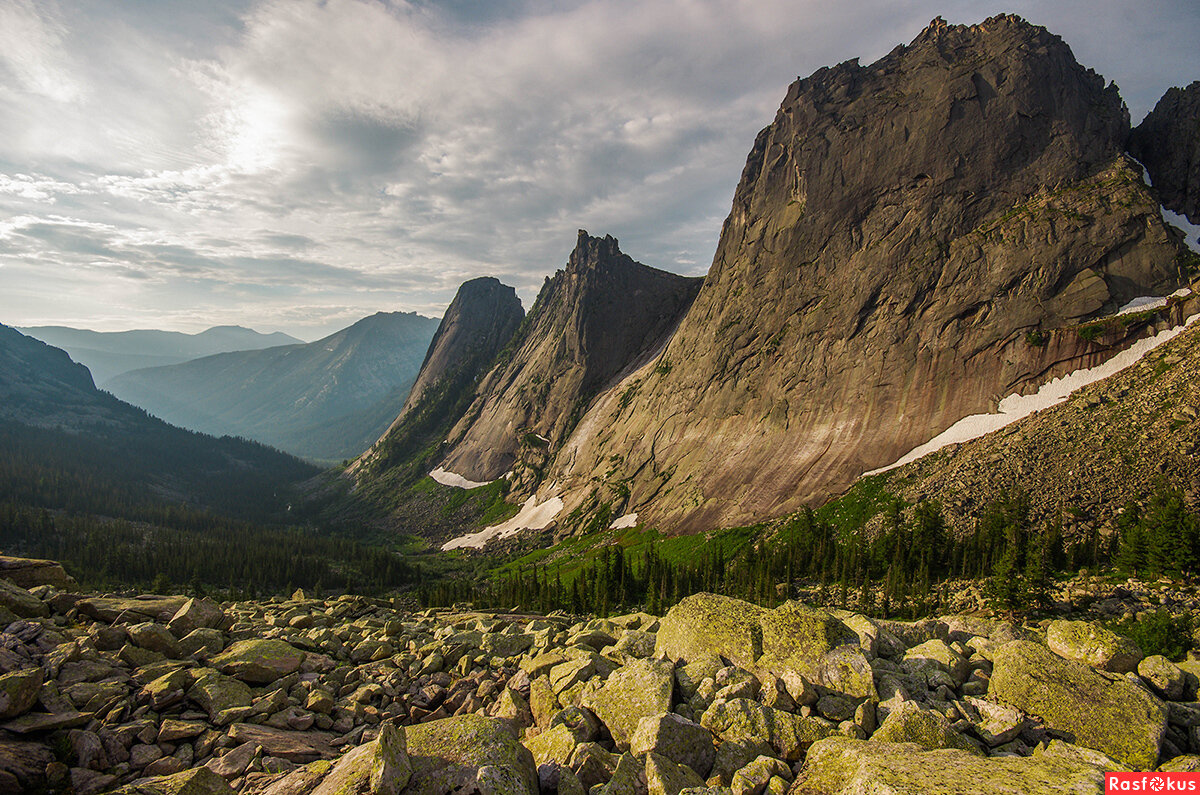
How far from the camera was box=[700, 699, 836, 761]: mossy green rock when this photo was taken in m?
11.0

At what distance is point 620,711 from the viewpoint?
12648 mm

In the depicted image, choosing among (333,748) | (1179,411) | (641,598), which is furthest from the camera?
(641,598)

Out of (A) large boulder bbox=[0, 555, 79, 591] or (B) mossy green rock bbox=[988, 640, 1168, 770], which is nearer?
(B) mossy green rock bbox=[988, 640, 1168, 770]

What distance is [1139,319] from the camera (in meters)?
64.6

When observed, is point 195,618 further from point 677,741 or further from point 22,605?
point 677,741

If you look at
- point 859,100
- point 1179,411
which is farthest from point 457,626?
point 859,100

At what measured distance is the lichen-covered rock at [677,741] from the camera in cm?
1067

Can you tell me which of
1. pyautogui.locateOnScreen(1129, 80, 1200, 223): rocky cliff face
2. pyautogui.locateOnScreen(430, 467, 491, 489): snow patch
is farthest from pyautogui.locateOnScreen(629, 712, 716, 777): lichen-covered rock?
pyautogui.locateOnScreen(430, 467, 491, 489): snow patch

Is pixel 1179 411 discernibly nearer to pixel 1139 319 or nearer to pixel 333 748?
pixel 1139 319

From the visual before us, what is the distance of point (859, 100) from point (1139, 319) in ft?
232

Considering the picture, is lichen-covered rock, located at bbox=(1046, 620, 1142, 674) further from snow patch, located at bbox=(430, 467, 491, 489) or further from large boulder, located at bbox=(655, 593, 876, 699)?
snow patch, located at bbox=(430, 467, 491, 489)

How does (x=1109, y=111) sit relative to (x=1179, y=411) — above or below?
above

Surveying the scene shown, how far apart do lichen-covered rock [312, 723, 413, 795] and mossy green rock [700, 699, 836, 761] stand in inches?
282

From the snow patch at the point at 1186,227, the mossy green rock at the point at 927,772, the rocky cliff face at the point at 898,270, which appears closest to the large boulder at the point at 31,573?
the mossy green rock at the point at 927,772
